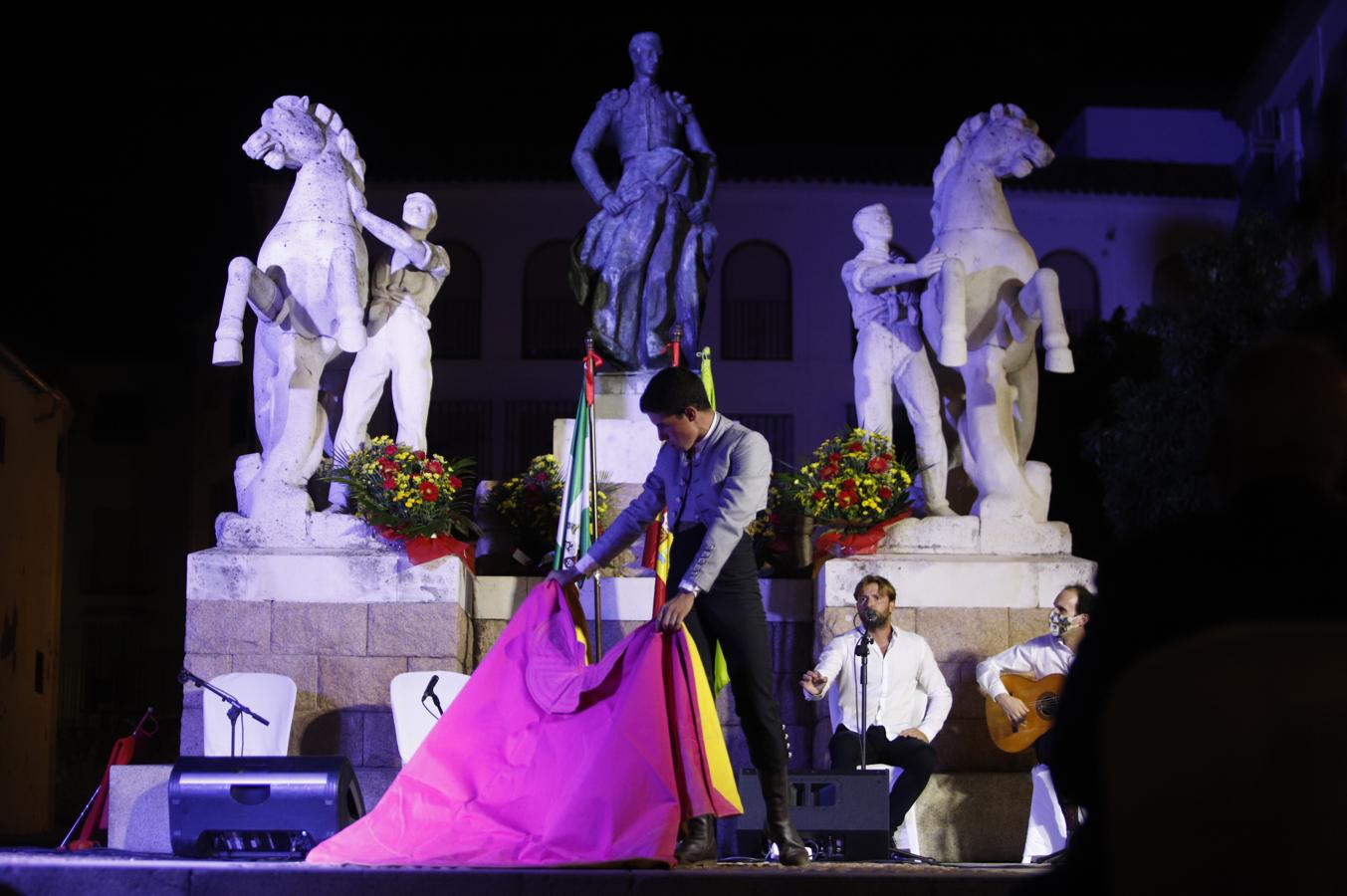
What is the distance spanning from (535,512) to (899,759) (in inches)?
130

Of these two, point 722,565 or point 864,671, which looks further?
point 864,671

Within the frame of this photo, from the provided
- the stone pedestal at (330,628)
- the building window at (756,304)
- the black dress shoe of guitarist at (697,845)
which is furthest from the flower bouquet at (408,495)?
the building window at (756,304)

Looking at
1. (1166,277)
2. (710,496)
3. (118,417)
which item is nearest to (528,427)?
(118,417)

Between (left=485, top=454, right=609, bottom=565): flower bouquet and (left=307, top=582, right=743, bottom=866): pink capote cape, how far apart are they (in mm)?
3871

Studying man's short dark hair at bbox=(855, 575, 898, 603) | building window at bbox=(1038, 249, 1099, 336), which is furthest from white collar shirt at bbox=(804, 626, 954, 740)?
building window at bbox=(1038, 249, 1099, 336)

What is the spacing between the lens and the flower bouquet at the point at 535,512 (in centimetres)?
1120

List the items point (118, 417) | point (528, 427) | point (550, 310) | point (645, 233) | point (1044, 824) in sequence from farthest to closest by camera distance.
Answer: point (118, 417) → point (550, 310) → point (528, 427) → point (645, 233) → point (1044, 824)

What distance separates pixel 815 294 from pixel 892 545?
75.6ft

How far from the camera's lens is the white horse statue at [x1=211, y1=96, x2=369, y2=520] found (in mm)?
10758

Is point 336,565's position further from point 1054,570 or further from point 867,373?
point 1054,570

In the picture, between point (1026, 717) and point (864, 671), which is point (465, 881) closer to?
point (864, 671)

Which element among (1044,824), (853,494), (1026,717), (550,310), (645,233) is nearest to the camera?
(1044,824)

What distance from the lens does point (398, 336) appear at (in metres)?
11.1

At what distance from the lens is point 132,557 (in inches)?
1335
